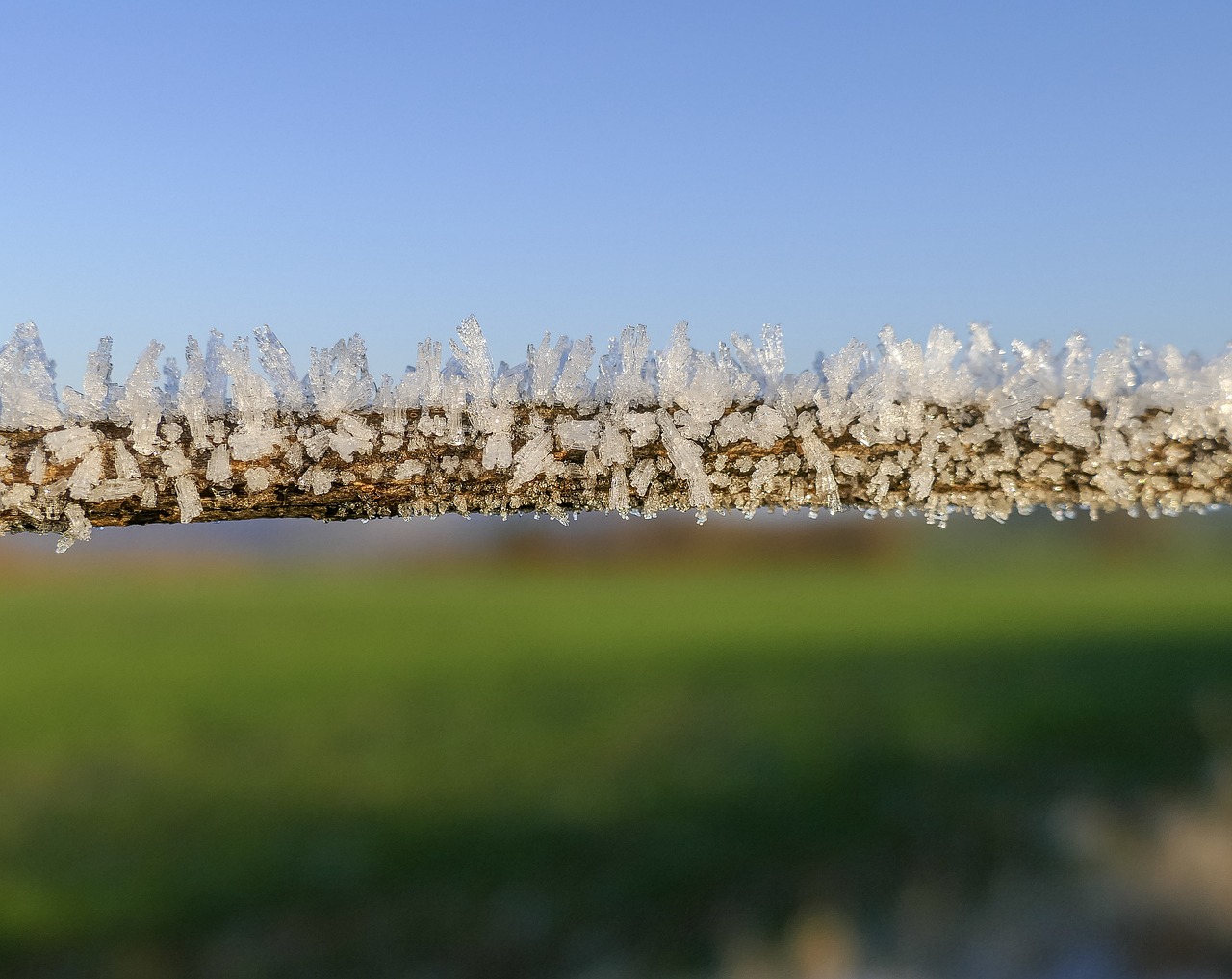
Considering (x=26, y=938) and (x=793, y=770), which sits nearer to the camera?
(x=26, y=938)

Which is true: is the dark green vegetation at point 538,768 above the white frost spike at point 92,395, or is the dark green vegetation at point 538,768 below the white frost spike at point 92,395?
below

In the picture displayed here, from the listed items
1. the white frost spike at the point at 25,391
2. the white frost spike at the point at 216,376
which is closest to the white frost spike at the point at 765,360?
the white frost spike at the point at 216,376

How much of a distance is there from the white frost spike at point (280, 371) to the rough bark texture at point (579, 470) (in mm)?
12

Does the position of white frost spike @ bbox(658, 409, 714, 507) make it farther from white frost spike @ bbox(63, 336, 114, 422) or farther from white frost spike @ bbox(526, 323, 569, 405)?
white frost spike @ bbox(63, 336, 114, 422)

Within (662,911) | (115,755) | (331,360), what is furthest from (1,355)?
(115,755)

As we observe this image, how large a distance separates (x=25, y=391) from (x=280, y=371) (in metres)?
0.17

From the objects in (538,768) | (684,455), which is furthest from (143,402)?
(538,768)

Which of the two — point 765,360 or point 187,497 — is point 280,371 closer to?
point 187,497

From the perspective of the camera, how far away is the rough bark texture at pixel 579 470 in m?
0.62

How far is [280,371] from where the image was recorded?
625 mm

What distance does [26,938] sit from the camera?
4703 mm

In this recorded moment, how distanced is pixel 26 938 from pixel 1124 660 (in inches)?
319

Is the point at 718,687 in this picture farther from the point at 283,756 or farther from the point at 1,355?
the point at 1,355

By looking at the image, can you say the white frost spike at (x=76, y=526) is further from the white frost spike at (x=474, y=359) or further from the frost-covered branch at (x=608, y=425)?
the white frost spike at (x=474, y=359)
